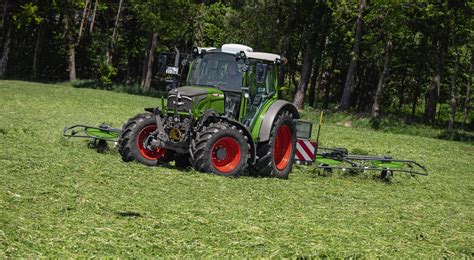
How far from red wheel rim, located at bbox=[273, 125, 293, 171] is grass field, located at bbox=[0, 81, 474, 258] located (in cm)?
41

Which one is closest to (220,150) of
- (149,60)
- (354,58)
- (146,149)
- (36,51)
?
(146,149)

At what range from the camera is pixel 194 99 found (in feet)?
37.7

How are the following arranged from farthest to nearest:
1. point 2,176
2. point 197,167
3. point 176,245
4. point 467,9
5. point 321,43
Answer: point 321,43
point 467,9
point 197,167
point 2,176
point 176,245

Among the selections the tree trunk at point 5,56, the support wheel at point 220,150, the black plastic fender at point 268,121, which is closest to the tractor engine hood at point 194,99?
the support wheel at point 220,150

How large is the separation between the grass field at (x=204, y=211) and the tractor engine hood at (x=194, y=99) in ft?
3.75

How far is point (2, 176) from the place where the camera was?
895cm

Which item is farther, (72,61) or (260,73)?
(72,61)

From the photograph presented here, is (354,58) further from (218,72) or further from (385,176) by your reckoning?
(218,72)

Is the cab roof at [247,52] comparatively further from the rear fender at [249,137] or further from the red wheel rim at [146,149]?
the red wheel rim at [146,149]

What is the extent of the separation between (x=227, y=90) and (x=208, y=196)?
3328 mm

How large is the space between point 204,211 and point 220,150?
3227 millimetres

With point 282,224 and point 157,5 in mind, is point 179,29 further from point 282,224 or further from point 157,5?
point 282,224

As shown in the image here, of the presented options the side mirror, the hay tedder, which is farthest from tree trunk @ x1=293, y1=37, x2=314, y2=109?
the side mirror

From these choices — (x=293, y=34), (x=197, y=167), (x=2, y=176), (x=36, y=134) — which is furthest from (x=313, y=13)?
(x=2, y=176)
